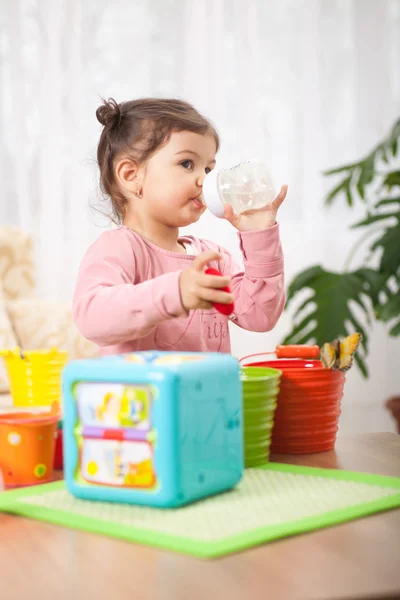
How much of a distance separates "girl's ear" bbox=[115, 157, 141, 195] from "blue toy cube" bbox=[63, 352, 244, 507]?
0.46 metres

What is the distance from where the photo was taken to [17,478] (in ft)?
2.81

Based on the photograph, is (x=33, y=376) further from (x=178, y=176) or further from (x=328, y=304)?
(x=328, y=304)

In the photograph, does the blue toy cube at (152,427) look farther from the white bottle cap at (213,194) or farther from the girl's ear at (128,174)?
the girl's ear at (128,174)

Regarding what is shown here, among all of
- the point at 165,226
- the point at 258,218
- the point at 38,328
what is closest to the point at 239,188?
the point at 258,218

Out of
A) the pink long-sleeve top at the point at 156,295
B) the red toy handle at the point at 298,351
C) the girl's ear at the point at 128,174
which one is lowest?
the red toy handle at the point at 298,351

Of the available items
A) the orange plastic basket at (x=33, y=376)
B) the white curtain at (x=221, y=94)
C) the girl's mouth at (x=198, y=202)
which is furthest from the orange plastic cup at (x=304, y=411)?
the white curtain at (x=221, y=94)

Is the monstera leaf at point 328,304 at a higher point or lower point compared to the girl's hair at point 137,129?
lower

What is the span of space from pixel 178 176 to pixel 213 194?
0.18 meters

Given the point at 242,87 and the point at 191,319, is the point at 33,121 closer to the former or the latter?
the point at 242,87

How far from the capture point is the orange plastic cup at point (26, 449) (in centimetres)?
85

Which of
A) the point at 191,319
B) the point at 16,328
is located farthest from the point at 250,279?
the point at 16,328

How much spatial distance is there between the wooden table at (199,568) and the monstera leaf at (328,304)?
72.2 inches

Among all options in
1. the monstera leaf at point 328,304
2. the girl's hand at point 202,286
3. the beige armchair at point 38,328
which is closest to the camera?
the girl's hand at point 202,286

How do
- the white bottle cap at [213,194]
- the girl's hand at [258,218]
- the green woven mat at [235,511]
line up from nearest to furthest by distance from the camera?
the green woven mat at [235,511]
the white bottle cap at [213,194]
the girl's hand at [258,218]
